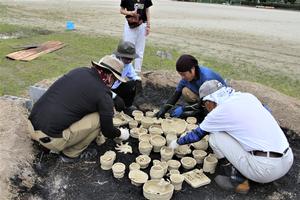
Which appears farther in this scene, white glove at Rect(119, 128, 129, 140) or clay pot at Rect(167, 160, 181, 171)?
white glove at Rect(119, 128, 129, 140)

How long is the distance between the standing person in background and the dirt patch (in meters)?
2.45

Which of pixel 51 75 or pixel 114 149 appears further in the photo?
pixel 51 75

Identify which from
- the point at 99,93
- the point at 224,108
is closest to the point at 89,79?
the point at 99,93

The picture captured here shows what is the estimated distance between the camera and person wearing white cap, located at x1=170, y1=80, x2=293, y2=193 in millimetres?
2809

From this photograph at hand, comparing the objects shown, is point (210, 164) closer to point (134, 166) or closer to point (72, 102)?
point (134, 166)

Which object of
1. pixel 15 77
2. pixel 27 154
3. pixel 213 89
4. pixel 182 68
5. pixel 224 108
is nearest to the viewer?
pixel 224 108

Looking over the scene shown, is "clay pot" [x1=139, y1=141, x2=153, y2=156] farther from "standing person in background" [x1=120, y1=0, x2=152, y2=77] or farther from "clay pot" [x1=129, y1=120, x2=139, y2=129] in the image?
"standing person in background" [x1=120, y1=0, x2=152, y2=77]

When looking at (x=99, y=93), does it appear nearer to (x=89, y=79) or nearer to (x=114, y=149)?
(x=89, y=79)

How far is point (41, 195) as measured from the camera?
2941 mm

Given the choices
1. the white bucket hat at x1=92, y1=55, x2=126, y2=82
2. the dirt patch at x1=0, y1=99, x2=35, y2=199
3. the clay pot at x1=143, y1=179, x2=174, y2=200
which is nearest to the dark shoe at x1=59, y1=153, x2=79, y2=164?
the dirt patch at x1=0, y1=99, x2=35, y2=199

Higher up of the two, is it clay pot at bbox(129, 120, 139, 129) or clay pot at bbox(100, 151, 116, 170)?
clay pot at bbox(129, 120, 139, 129)

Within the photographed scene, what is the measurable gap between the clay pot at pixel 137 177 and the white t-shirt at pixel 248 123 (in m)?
0.83

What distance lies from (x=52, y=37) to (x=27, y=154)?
6.85m

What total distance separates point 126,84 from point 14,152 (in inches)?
66.3
